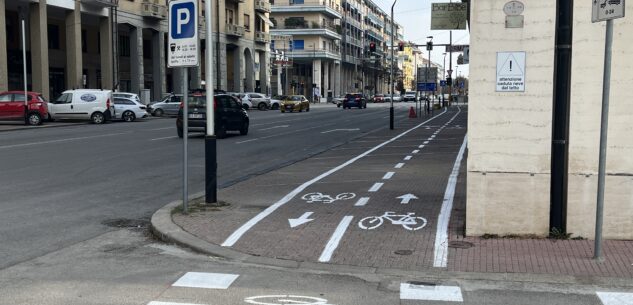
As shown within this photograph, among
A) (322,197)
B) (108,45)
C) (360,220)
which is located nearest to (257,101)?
(108,45)

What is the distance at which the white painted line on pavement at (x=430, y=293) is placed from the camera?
499 centimetres

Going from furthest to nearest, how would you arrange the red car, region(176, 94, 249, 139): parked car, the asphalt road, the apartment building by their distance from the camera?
1. the apartment building
2. the red car
3. region(176, 94, 249, 139): parked car
4. the asphalt road

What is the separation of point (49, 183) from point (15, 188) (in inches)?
27.6

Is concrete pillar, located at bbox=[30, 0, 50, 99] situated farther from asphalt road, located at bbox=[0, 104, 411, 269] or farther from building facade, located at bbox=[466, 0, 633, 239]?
building facade, located at bbox=[466, 0, 633, 239]

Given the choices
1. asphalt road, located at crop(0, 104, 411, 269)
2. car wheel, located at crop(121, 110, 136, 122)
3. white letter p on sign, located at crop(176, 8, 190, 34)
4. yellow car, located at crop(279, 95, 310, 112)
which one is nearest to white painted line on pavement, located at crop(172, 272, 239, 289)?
asphalt road, located at crop(0, 104, 411, 269)

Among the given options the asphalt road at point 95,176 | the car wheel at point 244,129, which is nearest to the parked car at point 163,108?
the car wheel at point 244,129

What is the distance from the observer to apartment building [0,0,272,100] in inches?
1612

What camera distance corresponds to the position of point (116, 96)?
37750 millimetres

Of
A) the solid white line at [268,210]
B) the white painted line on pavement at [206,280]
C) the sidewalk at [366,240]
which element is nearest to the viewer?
the white painted line on pavement at [206,280]

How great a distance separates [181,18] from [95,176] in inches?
209

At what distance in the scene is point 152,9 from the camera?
51594mm

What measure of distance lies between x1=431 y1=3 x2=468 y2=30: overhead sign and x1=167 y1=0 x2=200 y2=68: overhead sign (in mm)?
20034

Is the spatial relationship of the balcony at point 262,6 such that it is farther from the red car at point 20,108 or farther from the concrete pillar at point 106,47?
the red car at point 20,108

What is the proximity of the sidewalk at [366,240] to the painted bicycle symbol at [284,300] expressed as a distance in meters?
0.87
